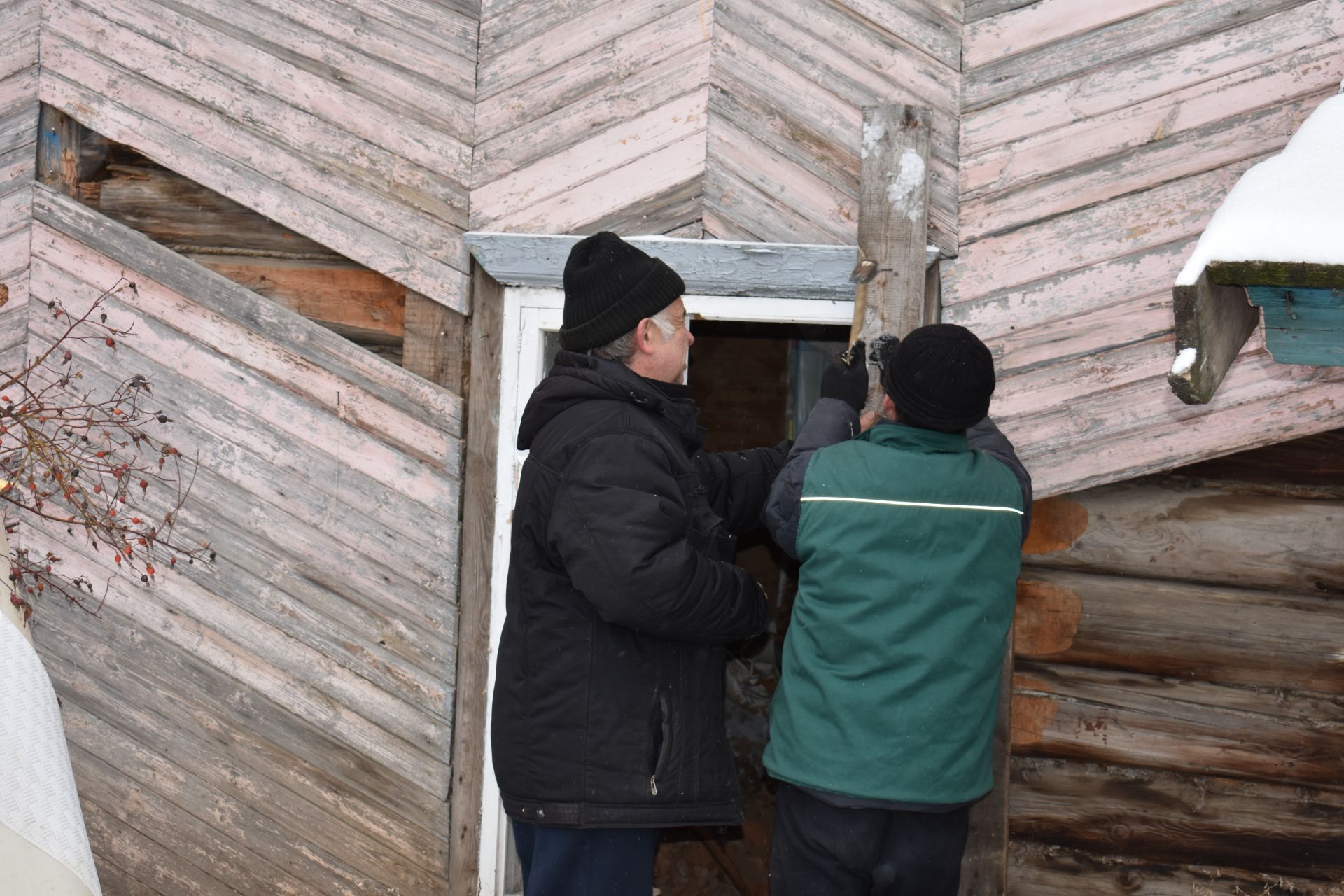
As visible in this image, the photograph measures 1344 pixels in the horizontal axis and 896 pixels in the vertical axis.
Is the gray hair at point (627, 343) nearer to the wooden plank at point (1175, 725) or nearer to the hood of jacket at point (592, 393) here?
the hood of jacket at point (592, 393)

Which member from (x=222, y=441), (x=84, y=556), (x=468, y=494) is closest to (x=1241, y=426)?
(x=468, y=494)

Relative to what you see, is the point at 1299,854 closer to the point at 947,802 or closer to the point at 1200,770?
the point at 1200,770

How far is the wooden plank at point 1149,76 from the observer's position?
121 inches

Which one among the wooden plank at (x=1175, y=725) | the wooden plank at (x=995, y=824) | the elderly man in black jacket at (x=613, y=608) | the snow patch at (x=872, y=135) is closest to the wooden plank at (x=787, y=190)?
the snow patch at (x=872, y=135)

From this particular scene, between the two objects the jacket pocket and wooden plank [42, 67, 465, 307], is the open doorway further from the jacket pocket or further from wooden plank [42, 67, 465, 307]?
the jacket pocket

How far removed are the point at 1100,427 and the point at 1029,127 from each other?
2.78 ft

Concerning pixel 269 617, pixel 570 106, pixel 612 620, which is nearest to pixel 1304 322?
pixel 612 620

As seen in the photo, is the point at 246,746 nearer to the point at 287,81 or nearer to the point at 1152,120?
the point at 287,81

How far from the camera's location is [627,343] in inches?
114

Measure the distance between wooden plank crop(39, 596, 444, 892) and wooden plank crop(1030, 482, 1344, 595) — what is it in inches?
86.6

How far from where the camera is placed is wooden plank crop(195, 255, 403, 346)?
380cm

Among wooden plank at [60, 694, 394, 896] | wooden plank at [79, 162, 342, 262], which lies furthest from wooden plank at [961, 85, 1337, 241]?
wooden plank at [60, 694, 394, 896]

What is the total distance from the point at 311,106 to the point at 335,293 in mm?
585

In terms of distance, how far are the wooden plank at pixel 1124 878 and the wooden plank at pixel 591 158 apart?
233 cm
